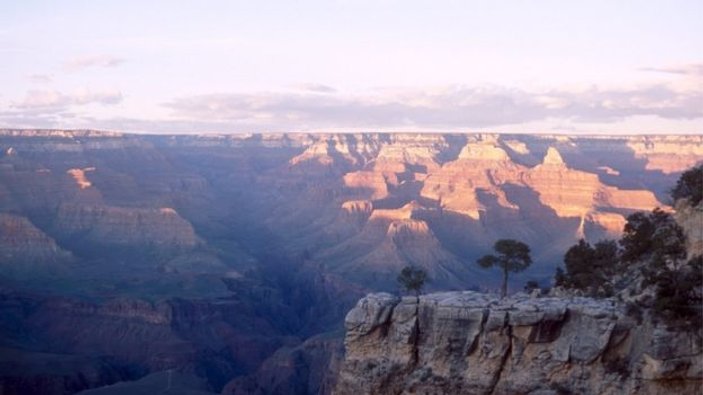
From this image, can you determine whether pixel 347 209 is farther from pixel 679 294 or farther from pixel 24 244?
pixel 679 294

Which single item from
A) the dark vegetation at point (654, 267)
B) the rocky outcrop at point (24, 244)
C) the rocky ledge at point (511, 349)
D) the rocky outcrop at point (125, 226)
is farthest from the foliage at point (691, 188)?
the rocky outcrop at point (125, 226)

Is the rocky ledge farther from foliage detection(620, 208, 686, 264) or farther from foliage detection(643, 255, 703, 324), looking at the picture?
foliage detection(620, 208, 686, 264)

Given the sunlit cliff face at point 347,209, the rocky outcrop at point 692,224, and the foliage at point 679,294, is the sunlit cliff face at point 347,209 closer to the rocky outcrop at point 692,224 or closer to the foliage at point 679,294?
the rocky outcrop at point 692,224

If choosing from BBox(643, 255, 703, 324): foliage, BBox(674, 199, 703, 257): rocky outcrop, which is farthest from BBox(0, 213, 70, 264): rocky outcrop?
BBox(643, 255, 703, 324): foliage

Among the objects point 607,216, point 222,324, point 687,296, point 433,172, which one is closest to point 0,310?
point 222,324

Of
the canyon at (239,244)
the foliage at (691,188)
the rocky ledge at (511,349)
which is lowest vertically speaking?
the canyon at (239,244)
